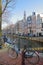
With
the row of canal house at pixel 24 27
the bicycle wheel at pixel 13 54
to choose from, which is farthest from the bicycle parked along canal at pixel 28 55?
the row of canal house at pixel 24 27

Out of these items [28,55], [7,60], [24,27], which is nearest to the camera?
[28,55]

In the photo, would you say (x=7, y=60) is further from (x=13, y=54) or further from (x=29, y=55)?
(x=29, y=55)

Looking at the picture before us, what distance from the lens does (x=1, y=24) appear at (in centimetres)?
262

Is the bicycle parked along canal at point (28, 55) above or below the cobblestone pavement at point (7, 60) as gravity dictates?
above

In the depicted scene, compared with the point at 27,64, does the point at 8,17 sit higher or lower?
higher

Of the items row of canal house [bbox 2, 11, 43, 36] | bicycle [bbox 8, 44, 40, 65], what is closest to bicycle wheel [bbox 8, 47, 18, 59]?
bicycle [bbox 8, 44, 40, 65]

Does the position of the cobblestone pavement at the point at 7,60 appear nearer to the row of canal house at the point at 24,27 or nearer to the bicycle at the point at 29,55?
the bicycle at the point at 29,55

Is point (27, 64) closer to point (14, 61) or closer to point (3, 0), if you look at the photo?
point (14, 61)

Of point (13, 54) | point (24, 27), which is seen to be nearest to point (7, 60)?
point (13, 54)

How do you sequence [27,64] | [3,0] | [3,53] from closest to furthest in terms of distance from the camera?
1. [27,64]
2. [3,0]
3. [3,53]

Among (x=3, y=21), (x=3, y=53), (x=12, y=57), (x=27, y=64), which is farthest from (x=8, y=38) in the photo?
(x=27, y=64)

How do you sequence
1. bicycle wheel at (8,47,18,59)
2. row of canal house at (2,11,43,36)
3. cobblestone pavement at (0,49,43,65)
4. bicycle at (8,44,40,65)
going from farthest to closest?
1. row of canal house at (2,11,43,36)
2. bicycle wheel at (8,47,18,59)
3. cobblestone pavement at (0,49,43,65)
4. bicycle at (8,44,40,65)

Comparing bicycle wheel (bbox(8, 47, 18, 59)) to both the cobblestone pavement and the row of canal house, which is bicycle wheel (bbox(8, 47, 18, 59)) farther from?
the row of canal house

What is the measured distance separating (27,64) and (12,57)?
0.63 m
